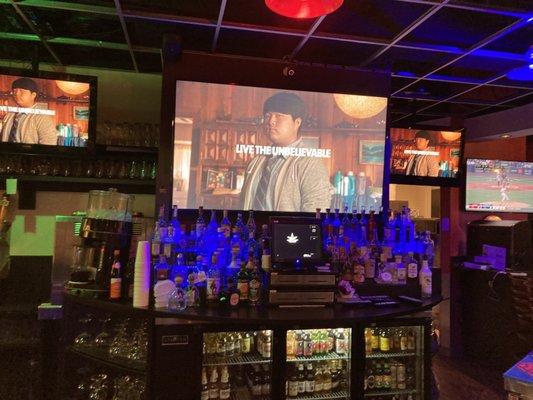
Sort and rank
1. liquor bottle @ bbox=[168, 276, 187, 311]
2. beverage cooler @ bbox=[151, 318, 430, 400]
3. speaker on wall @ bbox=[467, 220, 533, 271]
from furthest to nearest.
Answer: speaker on wall @ bbox=[467, 220, 533, 271]
liquor bottle @ bbox=[168, 276, 187, 311]
beverage cooler @ bbox=[151, 318, 430, 400]

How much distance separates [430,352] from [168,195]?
240cm

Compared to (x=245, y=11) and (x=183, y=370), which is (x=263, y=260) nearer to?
(x=183, y=370)

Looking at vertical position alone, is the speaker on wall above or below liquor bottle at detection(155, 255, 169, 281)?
above

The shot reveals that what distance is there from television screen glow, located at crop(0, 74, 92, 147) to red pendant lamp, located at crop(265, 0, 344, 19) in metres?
2.48

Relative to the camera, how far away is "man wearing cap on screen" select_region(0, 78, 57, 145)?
3.82 meters

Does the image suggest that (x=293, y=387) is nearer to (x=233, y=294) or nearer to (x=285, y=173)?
(x=233, y=294)

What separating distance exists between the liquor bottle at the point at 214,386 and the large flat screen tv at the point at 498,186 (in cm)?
410

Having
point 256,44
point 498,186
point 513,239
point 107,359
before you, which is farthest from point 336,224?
point 498,186

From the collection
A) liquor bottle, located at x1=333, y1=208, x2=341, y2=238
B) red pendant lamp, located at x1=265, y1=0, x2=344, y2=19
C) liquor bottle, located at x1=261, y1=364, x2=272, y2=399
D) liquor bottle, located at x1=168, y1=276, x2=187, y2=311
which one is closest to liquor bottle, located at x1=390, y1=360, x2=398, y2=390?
liquor bottle, located at x1=261, y1=364, x2=272, y2=399

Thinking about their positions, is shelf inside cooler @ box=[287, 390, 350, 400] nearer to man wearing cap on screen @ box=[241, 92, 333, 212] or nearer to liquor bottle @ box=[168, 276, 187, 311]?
liquor bottle @ box=[168, 276, 187, 311]

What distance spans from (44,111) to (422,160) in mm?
4055

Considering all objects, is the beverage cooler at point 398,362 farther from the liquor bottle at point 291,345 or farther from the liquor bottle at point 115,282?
the liquor bottle at point 115,282

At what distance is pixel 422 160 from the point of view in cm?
507

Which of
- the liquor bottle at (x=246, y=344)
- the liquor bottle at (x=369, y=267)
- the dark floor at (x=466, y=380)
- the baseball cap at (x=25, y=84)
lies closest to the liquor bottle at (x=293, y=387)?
the liquor bottle at (x=246, y=344)
